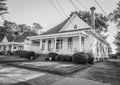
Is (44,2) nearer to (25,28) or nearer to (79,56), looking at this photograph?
(79,56)

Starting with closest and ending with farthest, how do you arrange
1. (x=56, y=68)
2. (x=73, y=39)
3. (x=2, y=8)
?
(x=56, y=68) < (x=73, y=39) < (x=2, y=8)

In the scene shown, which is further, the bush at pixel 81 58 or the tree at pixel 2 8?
the tree at pixel 2 8

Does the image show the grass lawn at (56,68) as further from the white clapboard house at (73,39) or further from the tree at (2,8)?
the tree at (2,8)

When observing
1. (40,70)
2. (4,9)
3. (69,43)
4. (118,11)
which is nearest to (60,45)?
(69,43)

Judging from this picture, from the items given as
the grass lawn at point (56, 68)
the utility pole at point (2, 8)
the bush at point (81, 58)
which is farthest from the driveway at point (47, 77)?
the utility pole at point (2, 8)

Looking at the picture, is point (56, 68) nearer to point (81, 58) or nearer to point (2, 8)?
point (81, 58)

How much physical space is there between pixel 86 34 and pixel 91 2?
21.9ft

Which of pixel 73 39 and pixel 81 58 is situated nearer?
pixel 81 58

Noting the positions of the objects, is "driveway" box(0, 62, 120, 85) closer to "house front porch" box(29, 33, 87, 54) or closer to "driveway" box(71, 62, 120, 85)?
"driveway" box(71, 62, 120, 85)

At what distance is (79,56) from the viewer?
10.5 metres

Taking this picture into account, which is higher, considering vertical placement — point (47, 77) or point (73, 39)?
point (73, 39)

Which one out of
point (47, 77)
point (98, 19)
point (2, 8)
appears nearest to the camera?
point (47, 77)

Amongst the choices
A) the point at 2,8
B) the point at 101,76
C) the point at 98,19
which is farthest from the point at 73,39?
the point at 98,19

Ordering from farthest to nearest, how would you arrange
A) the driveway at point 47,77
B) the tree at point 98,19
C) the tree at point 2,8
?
the tree at point 98,19 < the tree at point 2,8 < the driveway at point 47,77
